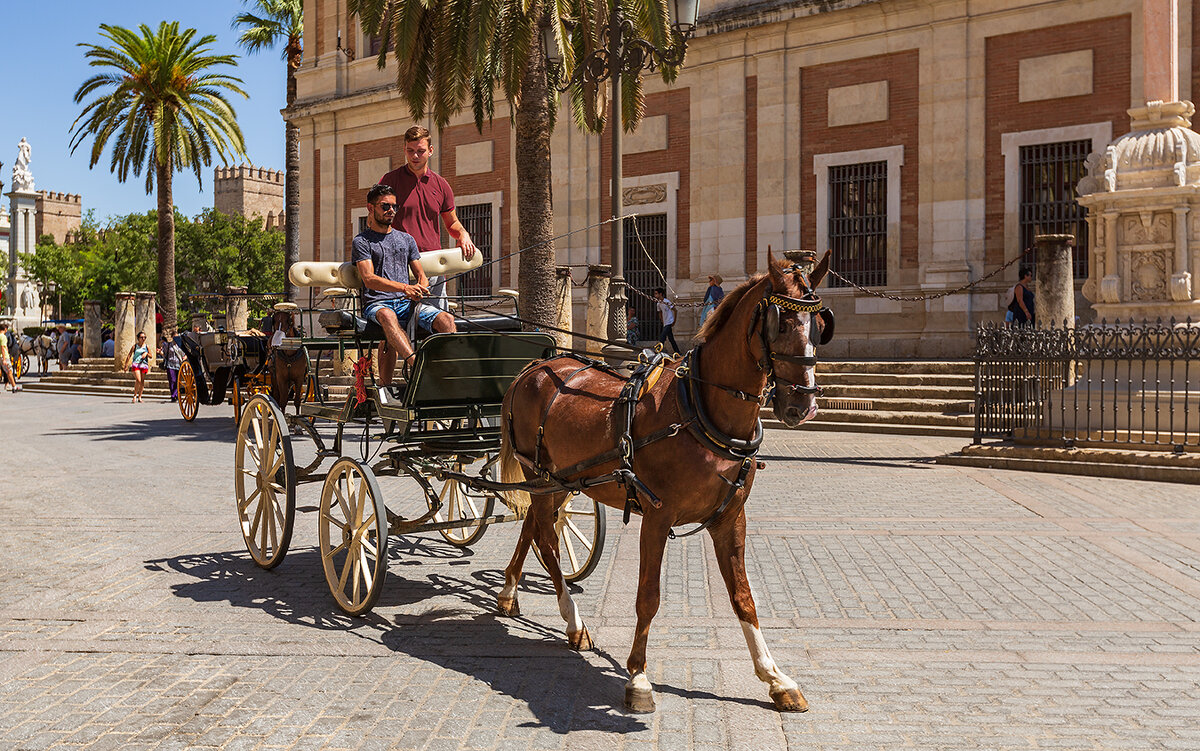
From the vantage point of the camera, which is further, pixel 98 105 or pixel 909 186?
pixel 98 105

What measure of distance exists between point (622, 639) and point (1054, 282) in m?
11.1

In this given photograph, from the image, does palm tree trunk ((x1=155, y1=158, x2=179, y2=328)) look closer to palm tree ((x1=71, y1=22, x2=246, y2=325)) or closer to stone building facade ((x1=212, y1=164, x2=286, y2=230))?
palm tree ((x1=71, y1=22, x2=246, y2=325))

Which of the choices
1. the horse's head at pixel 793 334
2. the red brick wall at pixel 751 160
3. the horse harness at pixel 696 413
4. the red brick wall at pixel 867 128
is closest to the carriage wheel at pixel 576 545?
the horse harness at pixel 696 413

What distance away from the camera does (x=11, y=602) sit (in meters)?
5.78

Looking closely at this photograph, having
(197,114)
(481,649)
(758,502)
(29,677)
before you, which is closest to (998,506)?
(758,502)

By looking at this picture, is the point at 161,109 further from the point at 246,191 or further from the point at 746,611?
the point at 246,191

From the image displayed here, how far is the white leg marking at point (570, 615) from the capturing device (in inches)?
195

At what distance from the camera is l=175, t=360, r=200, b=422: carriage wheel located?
18422 mm

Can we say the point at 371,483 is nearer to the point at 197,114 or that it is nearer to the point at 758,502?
the point at 758,502

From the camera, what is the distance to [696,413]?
13.8 feet

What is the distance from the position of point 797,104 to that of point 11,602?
20212 mm

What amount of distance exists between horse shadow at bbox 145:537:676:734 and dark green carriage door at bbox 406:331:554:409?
1192 mm

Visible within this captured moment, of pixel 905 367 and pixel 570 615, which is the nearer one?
pixel 570 615

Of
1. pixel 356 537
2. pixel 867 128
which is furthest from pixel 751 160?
pixel 356 537
